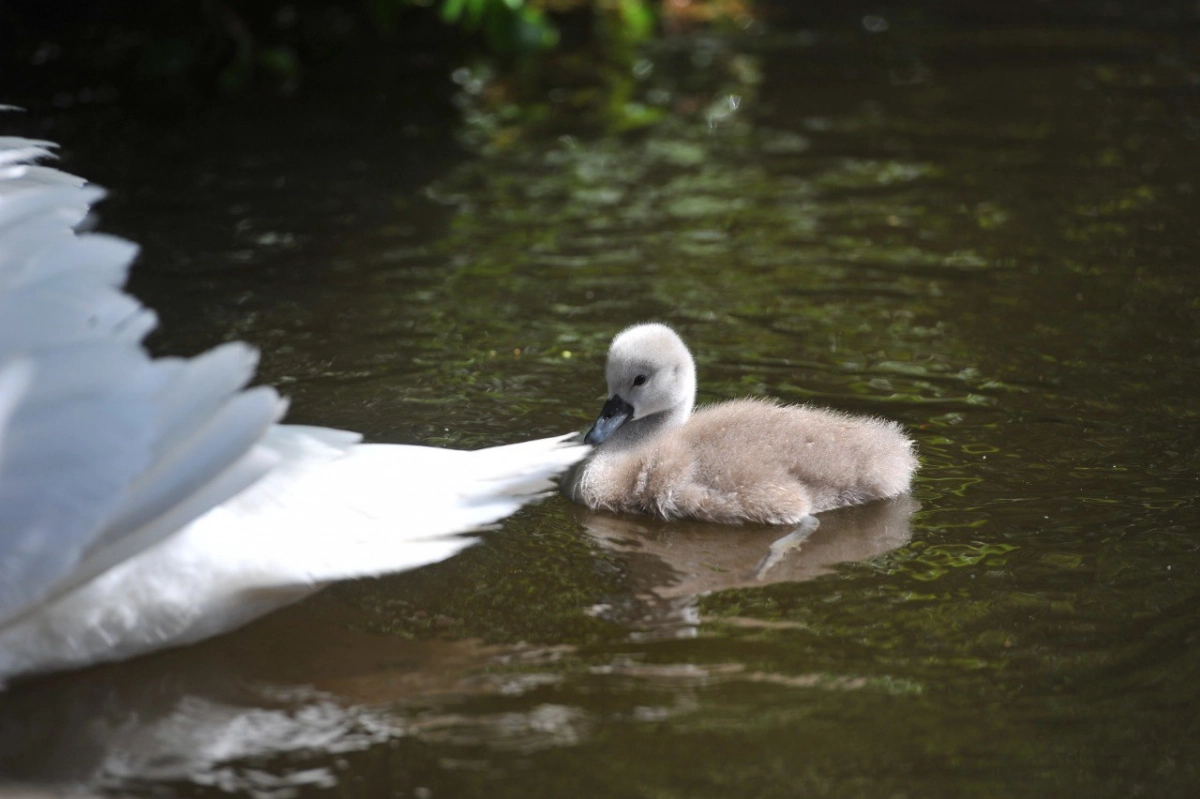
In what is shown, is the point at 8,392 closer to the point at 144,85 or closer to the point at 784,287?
the point at 784,287

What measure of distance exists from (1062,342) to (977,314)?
429 millimetres

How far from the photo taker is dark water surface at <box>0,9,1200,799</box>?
10.1 ft

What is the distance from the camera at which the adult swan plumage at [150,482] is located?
118 inches

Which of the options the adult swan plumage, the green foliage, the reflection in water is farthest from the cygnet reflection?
the green foliage

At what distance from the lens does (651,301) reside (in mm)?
6082

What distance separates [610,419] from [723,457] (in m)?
0.35

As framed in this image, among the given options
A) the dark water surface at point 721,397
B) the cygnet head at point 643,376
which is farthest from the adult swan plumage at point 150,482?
the cygnet head at point 643,376

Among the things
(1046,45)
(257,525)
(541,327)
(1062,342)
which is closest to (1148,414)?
(1062,342)

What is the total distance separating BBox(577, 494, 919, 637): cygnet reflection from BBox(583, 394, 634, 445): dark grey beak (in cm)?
23

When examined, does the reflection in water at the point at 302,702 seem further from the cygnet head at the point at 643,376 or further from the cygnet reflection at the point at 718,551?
the cygnet head at the point at 643,376

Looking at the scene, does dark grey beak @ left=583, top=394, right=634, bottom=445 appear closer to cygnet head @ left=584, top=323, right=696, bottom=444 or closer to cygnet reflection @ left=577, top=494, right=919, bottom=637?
cygnet head @ left=584, top=323, right=696, bottom=444

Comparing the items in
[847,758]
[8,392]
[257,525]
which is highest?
[8,392]

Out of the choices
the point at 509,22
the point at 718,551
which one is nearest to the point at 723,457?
the point at 718,551

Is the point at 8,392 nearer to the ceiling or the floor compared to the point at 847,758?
nearer to the ceiling
